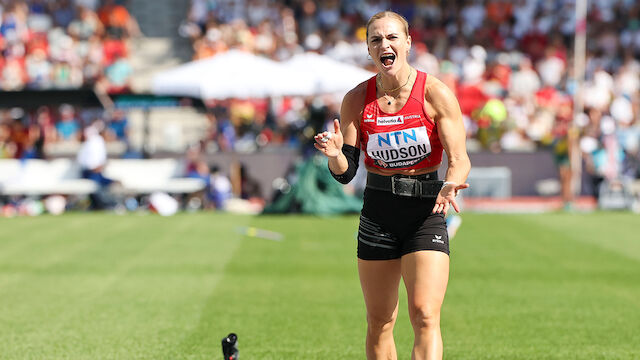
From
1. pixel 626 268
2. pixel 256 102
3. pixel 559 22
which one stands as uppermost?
pixel 559 22

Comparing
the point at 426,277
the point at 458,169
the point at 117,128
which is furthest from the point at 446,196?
the point at 117,128

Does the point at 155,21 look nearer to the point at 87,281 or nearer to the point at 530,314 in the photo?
the point at 87,281

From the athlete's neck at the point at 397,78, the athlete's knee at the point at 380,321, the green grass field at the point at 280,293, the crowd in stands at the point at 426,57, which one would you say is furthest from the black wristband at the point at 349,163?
the crowd in stands at the point at 426,57

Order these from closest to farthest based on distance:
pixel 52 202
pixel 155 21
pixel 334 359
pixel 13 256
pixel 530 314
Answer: pixel 334 359 → pixel 530 314 → pixel 13 256 → pixel 52 202 → pixel 155 21

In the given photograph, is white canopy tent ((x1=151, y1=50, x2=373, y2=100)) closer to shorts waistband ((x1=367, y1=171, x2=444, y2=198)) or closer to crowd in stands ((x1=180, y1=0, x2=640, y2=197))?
crowd in stands ((x1=180, y1=0, x2=640, y2=197))

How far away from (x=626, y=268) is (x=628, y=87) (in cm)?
1307

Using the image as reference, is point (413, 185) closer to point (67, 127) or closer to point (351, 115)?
point (351, 115)

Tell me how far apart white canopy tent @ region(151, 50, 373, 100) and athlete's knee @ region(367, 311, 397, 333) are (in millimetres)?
14783

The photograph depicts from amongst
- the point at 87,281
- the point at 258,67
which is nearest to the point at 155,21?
the point at 258,67

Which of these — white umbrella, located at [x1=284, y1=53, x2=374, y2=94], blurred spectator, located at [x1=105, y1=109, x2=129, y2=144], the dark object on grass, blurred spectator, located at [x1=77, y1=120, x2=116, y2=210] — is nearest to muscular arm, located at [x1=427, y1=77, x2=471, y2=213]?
the dark object on grass

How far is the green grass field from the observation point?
288 inches

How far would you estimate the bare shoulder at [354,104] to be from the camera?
5289 millimetres

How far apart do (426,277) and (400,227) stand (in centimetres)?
33

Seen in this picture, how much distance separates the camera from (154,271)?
1096cm
